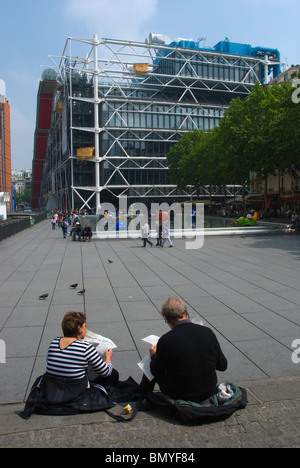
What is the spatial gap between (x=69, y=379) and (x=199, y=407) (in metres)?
1.34

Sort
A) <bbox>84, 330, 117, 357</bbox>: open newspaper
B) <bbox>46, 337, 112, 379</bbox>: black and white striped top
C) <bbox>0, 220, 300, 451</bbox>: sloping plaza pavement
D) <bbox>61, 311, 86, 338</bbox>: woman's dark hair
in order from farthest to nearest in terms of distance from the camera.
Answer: <bbox>84, 330, 117, 357</bbox>: open newspaper → <bbox>61, 311, 86, 338</bbox>: woman's dark hair → <bbox>46, 337, 112, 379</bbox>: black and white striped top → <bbox>0, 220, 300, 451</bbox>: sloping plaza pavement

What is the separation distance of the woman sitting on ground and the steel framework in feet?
209

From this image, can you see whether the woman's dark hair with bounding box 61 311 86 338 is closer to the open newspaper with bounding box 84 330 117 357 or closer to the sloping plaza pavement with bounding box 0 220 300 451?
the open newspaper with bounding box 84 330 117 357

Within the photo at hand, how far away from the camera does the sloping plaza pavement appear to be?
13.3ft

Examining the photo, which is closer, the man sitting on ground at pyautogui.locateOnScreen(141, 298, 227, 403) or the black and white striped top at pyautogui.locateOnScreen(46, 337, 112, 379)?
the man sitting on ground at pyautogui.locateOnScreen(141, 298, 227, 403)

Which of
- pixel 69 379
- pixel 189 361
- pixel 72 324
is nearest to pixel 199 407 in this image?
pixel 189 361

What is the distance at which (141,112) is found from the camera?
242 ft

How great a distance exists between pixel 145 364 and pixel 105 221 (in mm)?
24123

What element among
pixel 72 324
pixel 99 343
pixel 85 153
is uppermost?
pixel 85 153

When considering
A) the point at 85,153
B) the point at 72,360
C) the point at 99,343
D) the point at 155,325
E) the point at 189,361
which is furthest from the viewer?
the point at 85,153

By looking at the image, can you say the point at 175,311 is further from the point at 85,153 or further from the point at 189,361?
the point at 85,153

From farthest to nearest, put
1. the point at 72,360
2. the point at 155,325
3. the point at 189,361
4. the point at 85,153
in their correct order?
the point at 85,153, the point at 155,325, the point at 72,360, the point at 189,361

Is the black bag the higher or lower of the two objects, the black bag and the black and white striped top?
the lower

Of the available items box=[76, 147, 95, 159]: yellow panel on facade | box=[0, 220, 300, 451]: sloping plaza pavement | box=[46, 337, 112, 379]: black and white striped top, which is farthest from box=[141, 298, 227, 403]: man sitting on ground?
box=[76, 147, 95, 159]: yellow panel on facade
